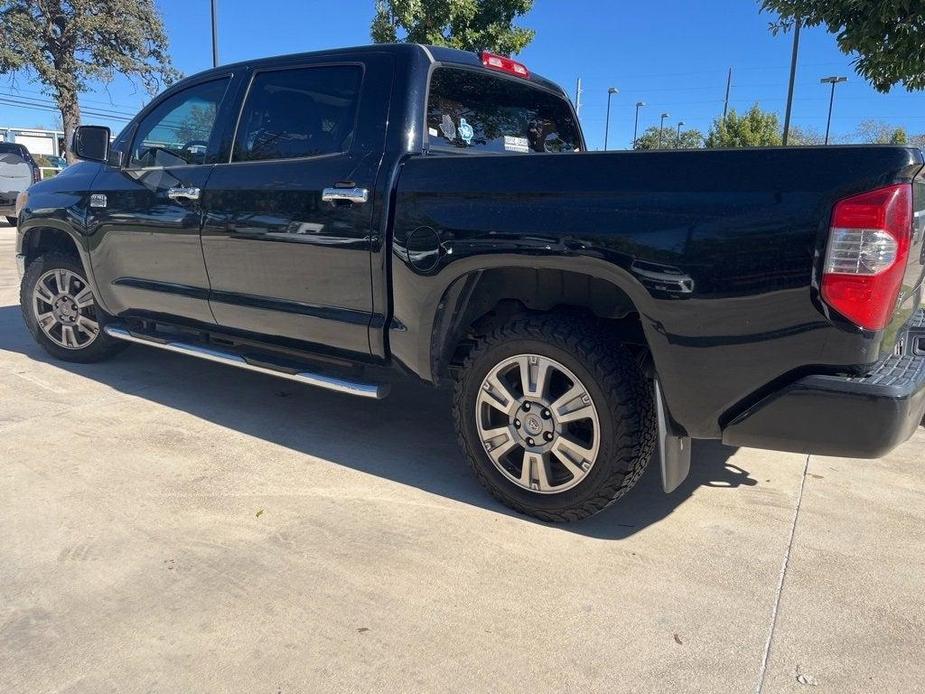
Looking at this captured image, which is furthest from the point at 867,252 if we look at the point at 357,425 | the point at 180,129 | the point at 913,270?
the point at 180,129

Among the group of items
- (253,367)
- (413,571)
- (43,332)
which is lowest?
(413,571)

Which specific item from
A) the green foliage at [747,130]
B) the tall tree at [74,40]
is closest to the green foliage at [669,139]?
the green foliage at [747,130]

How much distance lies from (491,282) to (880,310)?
58.6 inches

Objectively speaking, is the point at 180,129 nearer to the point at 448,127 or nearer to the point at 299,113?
the point at 299,113

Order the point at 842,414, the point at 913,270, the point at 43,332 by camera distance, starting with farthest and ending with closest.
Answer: the point at 43,332
the point at 913,270
the point at 842,414

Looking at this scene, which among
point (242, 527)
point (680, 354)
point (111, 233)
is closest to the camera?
point (680, 354)

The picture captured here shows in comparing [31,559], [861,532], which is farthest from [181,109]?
[861,532]

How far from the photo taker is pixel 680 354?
256 cm

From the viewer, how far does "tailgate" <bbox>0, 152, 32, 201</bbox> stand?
51.3 feet

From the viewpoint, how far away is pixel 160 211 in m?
4.30

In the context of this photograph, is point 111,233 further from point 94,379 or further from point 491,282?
point 491,282

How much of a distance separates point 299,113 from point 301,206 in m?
0.59

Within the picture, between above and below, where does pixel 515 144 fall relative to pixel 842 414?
above

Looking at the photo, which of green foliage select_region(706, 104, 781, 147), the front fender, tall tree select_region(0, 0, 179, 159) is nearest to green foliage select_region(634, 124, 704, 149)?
green foliage select_region(706, 104, 781, 147)
